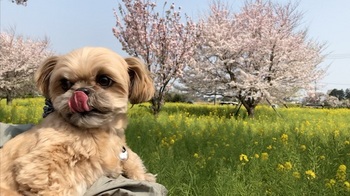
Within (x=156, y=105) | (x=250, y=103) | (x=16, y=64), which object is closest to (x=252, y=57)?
(x=250, y=103)

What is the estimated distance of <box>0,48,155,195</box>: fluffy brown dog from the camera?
6.98ft

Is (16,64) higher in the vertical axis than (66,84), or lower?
higher

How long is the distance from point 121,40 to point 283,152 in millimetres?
12053

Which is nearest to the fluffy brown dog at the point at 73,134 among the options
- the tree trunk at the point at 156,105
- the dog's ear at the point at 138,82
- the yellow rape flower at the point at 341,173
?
the dog's ear at the point at 138,82

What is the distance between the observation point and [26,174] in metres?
2.08

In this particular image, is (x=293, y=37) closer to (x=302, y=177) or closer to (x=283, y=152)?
(x=283, y=152)

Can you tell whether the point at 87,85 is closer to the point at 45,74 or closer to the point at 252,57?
the point at 45,74

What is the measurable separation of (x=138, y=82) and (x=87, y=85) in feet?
1.34

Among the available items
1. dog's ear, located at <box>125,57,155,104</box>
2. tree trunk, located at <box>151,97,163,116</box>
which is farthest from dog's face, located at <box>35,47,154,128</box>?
tree trunk, located at <box>151,97,163,116</box>

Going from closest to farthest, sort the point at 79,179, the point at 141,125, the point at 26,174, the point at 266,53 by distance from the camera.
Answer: the point at 26,174, the point at 79,179, the point at 141,125, the point at 266,53

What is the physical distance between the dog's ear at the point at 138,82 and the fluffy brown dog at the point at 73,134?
11 centimetres

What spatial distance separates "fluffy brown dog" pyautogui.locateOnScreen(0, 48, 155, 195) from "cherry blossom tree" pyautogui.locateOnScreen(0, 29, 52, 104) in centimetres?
2555

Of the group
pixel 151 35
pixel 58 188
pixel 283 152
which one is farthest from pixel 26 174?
pixel 151 35

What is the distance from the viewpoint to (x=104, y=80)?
2.34 m
